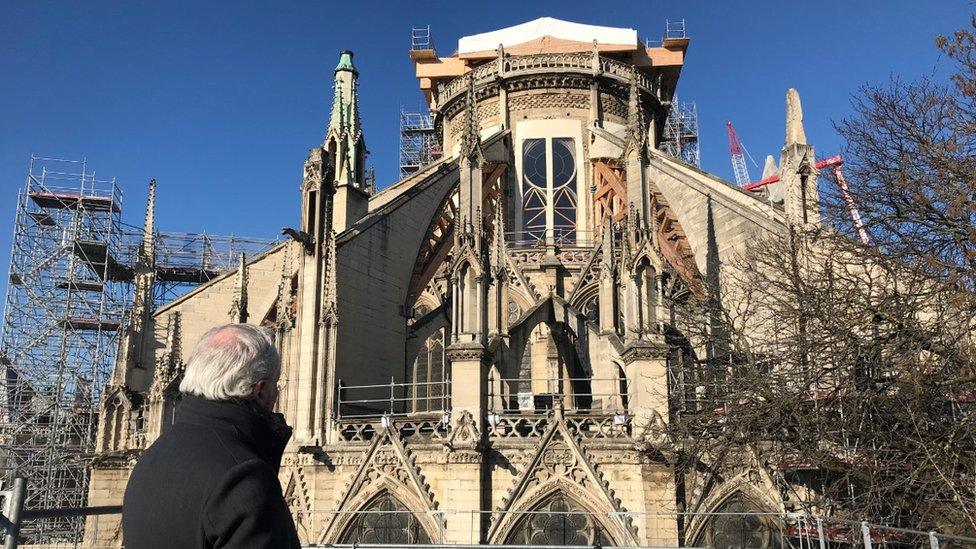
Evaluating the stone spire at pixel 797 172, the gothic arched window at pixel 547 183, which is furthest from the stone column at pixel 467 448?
the gothic arched window at pixel 547 183

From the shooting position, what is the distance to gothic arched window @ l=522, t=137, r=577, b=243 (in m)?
26.4

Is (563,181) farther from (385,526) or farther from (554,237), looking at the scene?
(385,526)

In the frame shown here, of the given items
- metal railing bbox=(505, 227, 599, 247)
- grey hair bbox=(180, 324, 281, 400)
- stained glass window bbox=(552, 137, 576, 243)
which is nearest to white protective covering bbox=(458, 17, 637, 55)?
stained glass window bbox=(552, 137, 576, 243)

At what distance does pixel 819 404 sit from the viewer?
34.5 ft

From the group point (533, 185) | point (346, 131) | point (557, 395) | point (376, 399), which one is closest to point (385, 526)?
point (376, 399)

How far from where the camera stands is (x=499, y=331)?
16906 mm

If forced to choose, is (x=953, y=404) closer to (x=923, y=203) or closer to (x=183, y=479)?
(x=923, y=203)

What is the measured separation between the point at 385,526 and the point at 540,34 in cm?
2122

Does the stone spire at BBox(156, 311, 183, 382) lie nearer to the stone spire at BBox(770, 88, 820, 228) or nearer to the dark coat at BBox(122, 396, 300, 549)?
the stone spire at BBox(770, 88, 820, 228)

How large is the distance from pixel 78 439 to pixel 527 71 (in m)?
20.0

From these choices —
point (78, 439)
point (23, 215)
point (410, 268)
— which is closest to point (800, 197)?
point (410, 268)

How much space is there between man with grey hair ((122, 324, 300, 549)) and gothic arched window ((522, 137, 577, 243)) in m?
24.1

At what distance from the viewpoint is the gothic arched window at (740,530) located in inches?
571

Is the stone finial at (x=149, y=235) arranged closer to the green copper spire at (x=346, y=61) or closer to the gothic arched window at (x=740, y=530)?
the green copper spire at (x=346, y=61)
